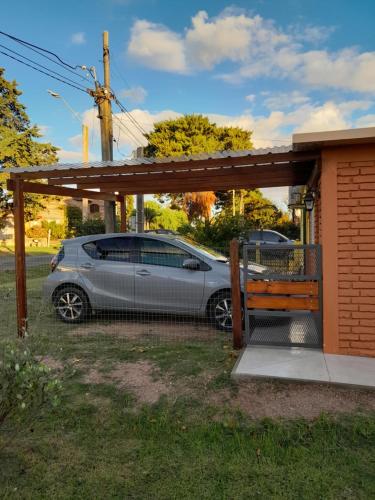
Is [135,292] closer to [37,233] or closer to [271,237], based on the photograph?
[271,237]

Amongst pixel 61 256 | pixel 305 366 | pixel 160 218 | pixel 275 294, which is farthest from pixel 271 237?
pixel 305 366

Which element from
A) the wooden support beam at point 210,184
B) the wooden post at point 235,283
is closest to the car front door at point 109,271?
the wooden support beam at point 210,184

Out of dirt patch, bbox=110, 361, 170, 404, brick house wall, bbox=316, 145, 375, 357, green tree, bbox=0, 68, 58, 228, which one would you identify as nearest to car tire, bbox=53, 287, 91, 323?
dirt patch, bbox=110, 361, 170, 404

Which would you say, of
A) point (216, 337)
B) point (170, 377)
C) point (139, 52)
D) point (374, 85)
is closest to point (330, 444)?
point (170, 377)

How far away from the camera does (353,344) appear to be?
4.59 meters

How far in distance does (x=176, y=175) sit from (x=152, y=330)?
247 cm

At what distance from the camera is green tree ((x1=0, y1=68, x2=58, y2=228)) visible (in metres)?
27.9

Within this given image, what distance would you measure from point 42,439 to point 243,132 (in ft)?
111

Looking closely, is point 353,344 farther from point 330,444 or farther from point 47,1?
point 47,1

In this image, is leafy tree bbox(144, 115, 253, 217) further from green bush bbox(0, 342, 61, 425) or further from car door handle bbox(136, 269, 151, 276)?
green bush bbox(0, 342, 61, 425)

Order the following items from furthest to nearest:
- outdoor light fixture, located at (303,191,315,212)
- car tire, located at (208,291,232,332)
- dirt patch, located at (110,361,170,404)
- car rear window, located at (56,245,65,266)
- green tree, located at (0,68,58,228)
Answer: green tree, located at (0,68,58,228) < outdoor light fixture, located at (303,191,315,212) < car rear window, located at (56,245,65,266) < car tire, located at (208,291,232,332) < dirt patch, located at (110,361,170,404)

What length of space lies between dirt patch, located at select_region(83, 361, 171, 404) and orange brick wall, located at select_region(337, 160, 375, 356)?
2.22 m

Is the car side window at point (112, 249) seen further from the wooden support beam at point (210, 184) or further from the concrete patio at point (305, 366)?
the concrete patio at point (305, 366)

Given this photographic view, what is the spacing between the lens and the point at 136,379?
13.7 ft
